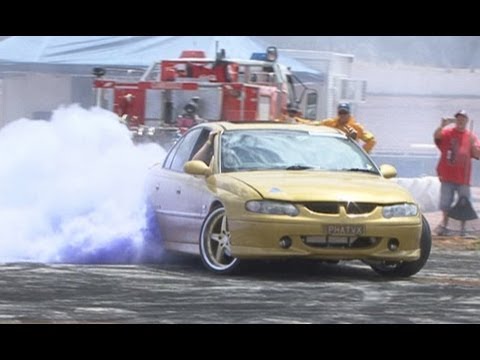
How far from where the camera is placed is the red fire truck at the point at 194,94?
1859cm

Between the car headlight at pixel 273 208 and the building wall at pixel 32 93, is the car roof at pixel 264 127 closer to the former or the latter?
the car headlight at pixel 273 208

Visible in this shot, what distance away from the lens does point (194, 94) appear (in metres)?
18.6

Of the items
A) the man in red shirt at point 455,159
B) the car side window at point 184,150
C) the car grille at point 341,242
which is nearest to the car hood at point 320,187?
the car grille at point 341,242

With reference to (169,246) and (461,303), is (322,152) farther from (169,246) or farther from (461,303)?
(461,303)

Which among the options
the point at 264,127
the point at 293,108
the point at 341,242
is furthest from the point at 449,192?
the point at 341,242

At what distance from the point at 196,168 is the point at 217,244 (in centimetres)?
75

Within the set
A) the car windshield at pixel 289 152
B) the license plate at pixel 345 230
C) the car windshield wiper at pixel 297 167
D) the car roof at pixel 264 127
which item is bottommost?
the license plate at pixel 345 230

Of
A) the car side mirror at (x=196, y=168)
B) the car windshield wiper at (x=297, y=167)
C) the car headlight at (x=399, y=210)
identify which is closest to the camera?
the car headlight at (x=399, y=210)

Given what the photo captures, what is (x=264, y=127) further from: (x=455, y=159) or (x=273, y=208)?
(x=455, y=159)

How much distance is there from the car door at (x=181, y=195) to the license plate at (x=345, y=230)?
50.5 inches

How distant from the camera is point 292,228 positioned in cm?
1184

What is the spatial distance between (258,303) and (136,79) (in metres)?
11.8
